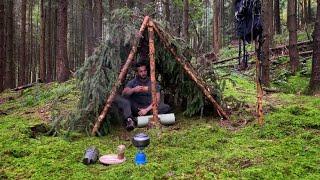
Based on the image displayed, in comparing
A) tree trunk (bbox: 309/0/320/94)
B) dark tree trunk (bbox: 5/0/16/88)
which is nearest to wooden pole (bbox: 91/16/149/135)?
tree trunk (bbox: 309/0/320/94)

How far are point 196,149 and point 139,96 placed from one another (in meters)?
2.16

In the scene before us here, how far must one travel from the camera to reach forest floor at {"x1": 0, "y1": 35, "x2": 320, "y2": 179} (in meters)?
4.32

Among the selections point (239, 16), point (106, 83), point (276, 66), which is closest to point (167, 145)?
point (106, 83)

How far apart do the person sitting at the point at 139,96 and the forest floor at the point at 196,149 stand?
16.1 inches

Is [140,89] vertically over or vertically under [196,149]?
over

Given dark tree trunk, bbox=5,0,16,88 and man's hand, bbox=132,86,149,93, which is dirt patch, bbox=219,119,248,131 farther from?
dark tree trunk, bbox=5,0,16,88

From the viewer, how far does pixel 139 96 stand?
7027 millimetres

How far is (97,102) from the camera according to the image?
6102 mm

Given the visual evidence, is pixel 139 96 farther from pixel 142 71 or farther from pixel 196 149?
pixel 196 149

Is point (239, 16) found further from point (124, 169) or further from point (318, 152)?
point (124, 169)

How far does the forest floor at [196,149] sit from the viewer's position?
4.32 metres

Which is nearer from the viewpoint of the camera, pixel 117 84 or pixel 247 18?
pixel 117 84

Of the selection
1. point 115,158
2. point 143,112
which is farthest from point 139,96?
point 115,158

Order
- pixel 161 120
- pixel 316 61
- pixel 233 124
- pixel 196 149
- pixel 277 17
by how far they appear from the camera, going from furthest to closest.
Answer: pixel 277 17
pixel 316 61
pixel 161 120
pixel 233 124
pixel 196 149
